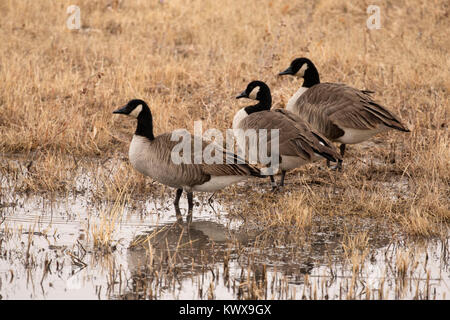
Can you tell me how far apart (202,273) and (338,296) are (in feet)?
3.67

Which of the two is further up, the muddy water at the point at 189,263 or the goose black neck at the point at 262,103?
the goose black neck at the point at 262,103

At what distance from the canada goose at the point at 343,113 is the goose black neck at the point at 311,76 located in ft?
1.49

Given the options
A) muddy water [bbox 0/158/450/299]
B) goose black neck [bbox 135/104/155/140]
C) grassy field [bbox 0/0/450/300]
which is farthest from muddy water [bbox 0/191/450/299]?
goose black neck [bbox 135/104/155/140]

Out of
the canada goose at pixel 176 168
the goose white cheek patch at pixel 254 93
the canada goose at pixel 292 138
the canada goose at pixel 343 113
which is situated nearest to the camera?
the canada goose at pixel 176 168

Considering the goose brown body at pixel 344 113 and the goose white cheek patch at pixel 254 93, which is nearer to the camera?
the goose brown body at pixel 344 113

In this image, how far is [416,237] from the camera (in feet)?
21.1

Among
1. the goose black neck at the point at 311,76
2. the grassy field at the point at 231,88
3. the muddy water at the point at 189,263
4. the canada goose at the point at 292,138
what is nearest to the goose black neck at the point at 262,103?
the canada goose at the point at 292,138

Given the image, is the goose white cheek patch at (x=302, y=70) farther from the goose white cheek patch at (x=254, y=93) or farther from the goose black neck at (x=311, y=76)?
the goose white cheek patch at (x=254, y=93)

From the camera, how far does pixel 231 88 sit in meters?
11.2

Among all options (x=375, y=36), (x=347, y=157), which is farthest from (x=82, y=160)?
(x=375, y=36)

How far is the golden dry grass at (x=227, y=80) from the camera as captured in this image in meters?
7.79

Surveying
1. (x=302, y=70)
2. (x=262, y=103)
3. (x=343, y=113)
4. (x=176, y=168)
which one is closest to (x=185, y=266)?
(x=176, y=168)

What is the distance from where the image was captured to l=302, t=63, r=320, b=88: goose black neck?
378 inches

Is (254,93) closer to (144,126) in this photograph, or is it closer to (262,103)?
(262,103)
